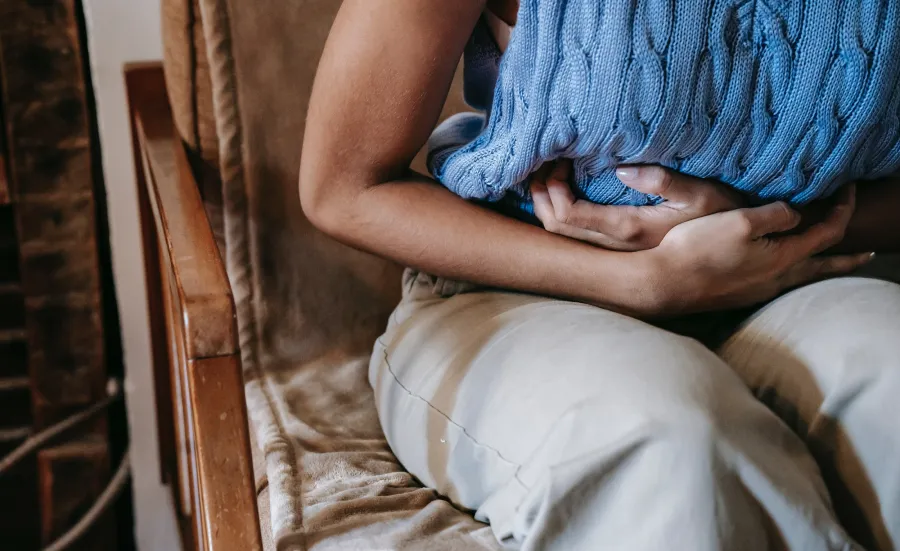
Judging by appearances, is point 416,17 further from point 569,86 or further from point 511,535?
point 511,535

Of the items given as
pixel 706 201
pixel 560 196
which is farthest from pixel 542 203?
pixel 706 201

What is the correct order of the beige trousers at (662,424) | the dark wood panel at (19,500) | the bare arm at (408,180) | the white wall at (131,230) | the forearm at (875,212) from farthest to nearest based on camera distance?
the dark wood panel at (19,500)
the white wall at (131,230)
the forearm at (875,212)
the bare arm at (408,180)
the beige trousers at (662,424)

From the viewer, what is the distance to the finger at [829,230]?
662mm

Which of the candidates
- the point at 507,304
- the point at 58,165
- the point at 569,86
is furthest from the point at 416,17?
the point at 58,165

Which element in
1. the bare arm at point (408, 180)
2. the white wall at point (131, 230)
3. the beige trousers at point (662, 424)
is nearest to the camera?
the beige trousers at point (662, 424)

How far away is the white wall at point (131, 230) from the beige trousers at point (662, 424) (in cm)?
58

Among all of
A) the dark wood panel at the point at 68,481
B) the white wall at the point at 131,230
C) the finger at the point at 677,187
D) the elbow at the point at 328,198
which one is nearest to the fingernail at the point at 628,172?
the finger at the point at 677,187

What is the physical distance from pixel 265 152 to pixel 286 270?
0.41 feet

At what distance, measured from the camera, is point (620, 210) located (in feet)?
2.09

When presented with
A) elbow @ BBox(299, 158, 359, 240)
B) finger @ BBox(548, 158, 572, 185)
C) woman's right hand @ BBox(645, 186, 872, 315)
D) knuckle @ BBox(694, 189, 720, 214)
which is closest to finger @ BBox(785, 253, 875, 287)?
woman's right hand @ BBox(645, 186, 872, 315)

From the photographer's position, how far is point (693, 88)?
21.6 inches

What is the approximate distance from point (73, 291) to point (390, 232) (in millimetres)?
653

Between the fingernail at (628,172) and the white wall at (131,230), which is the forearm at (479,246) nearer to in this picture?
the fingernail at (628,172)

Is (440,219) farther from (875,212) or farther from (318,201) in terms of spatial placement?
(875,212)
